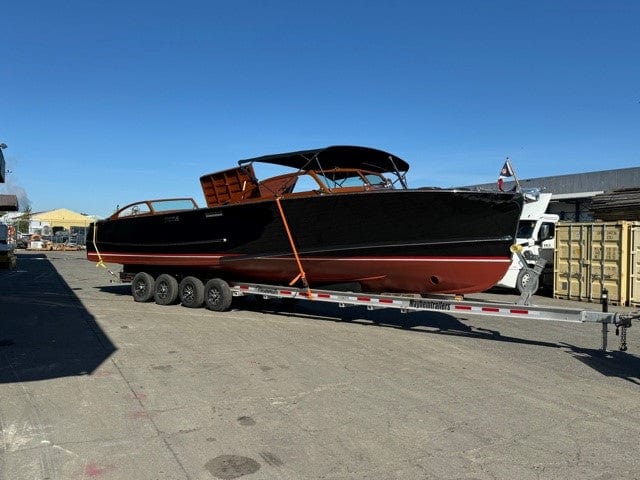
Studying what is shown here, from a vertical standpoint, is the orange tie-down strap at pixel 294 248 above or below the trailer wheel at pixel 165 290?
above

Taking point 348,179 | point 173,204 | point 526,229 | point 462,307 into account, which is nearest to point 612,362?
point 462,307

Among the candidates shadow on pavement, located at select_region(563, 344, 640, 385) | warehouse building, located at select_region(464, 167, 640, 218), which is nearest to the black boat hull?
shadow on pavement, located at select_region(563, 344, 640, 385)

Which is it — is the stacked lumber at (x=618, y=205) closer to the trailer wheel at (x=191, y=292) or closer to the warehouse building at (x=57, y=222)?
the trailer wheel at (x=191, y=292)

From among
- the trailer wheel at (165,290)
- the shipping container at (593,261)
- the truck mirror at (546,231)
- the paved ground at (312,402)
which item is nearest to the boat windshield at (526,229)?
the truck mirror at (546,231)

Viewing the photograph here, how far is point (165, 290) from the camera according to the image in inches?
462

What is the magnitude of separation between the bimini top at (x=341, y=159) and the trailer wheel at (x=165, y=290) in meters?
3.35

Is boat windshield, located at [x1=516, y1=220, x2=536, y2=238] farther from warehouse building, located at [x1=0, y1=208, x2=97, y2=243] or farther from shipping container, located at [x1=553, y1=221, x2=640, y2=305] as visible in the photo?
warehouse building, located at [x1=0, y1=208, x2=97, y2=243]

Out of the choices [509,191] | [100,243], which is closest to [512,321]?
[509,191]

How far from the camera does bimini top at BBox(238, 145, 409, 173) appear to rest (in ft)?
30.5

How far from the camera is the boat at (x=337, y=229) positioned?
8039 mm

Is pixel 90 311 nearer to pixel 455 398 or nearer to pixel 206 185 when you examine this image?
pixel 206 185

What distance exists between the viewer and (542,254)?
16.0 meters

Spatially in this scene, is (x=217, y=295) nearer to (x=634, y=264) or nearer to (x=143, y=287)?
(x=143, y=287)

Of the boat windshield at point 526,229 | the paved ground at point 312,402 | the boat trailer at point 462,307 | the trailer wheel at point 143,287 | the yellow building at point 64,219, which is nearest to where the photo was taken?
the paved ground at point 312,402
